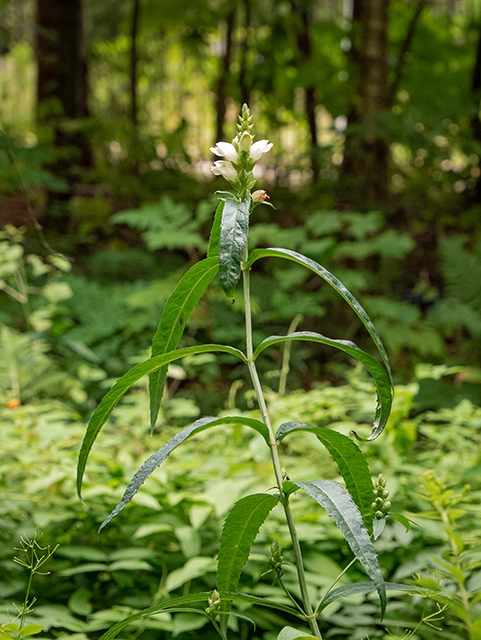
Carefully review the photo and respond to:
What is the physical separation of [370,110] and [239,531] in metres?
3.82

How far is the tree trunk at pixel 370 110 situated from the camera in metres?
3.67

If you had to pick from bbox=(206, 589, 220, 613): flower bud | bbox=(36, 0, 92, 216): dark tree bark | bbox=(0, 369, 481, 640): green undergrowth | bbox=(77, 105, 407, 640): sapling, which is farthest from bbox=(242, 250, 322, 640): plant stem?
bbox=(36, 0, 92, 216): dark tree bark

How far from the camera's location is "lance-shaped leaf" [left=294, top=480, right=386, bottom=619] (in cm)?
49

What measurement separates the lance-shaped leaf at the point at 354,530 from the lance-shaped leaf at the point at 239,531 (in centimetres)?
11

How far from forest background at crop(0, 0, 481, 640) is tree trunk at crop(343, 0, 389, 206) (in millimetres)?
17

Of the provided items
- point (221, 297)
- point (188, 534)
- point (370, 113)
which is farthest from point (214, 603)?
point (370, 113)

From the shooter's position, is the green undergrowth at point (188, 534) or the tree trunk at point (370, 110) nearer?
the green undergrowth at point (188, 534)

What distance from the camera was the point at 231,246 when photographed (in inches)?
20.5

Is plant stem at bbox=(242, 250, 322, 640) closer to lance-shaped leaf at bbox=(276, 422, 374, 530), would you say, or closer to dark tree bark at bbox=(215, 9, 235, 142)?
lance-shaped leaf at bbox=(276, 422, 374, 530)

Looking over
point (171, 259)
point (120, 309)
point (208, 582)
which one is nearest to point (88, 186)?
point (171, 259)

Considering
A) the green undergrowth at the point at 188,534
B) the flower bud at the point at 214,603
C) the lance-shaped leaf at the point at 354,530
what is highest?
the lance-shaped leaf at the point at 354,530

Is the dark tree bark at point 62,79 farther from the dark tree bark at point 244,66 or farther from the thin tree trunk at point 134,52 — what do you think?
the dark tree bark at point 244,66

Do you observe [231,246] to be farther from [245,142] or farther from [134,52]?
[134,52]

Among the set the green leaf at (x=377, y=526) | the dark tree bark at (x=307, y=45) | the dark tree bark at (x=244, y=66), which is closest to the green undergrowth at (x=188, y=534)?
the green leaf at (x=377, y=526)
